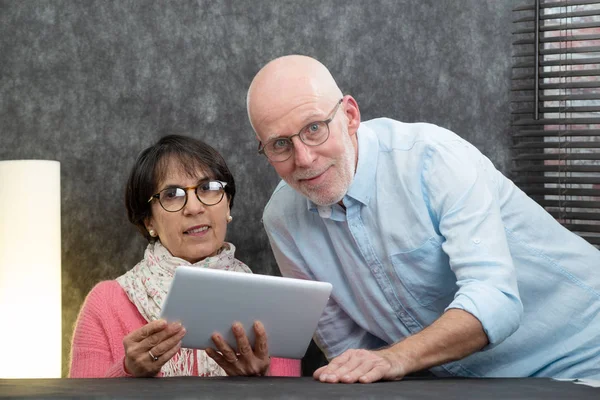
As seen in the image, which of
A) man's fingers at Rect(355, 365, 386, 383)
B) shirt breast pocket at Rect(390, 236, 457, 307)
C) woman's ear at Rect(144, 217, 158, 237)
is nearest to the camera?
man's fingers at Rect(355, 365, 386, 383)

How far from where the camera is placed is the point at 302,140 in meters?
1.99

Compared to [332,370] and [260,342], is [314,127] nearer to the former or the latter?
[260,342]

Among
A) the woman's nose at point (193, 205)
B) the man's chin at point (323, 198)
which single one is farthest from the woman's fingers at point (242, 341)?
the woman's nose at point (193, 205)

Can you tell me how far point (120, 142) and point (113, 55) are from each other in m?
0.30

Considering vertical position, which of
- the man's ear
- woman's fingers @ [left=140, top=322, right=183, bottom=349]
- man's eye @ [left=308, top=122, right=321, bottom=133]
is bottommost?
woman's fingers @ [left=140, top=322, right=183, bottom=349]

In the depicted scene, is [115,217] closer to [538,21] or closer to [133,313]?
[133,313]

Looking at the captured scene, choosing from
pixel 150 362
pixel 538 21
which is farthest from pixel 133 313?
pixel 538 21

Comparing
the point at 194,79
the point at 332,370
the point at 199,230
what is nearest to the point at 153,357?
the point at 332,370

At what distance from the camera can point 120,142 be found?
298 cm

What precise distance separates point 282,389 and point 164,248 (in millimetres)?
1140

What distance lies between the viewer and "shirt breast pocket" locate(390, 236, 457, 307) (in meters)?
2.08

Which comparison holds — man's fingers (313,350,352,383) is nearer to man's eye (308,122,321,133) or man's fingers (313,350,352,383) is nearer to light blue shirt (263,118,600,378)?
light blue shirt (263,118,600,378)

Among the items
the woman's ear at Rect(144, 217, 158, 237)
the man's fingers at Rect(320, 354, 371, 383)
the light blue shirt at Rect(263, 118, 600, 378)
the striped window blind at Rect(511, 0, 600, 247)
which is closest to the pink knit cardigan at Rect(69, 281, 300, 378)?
the woman's ear at Rect(144, 217, 158, 237)

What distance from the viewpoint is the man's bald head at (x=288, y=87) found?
200cm
